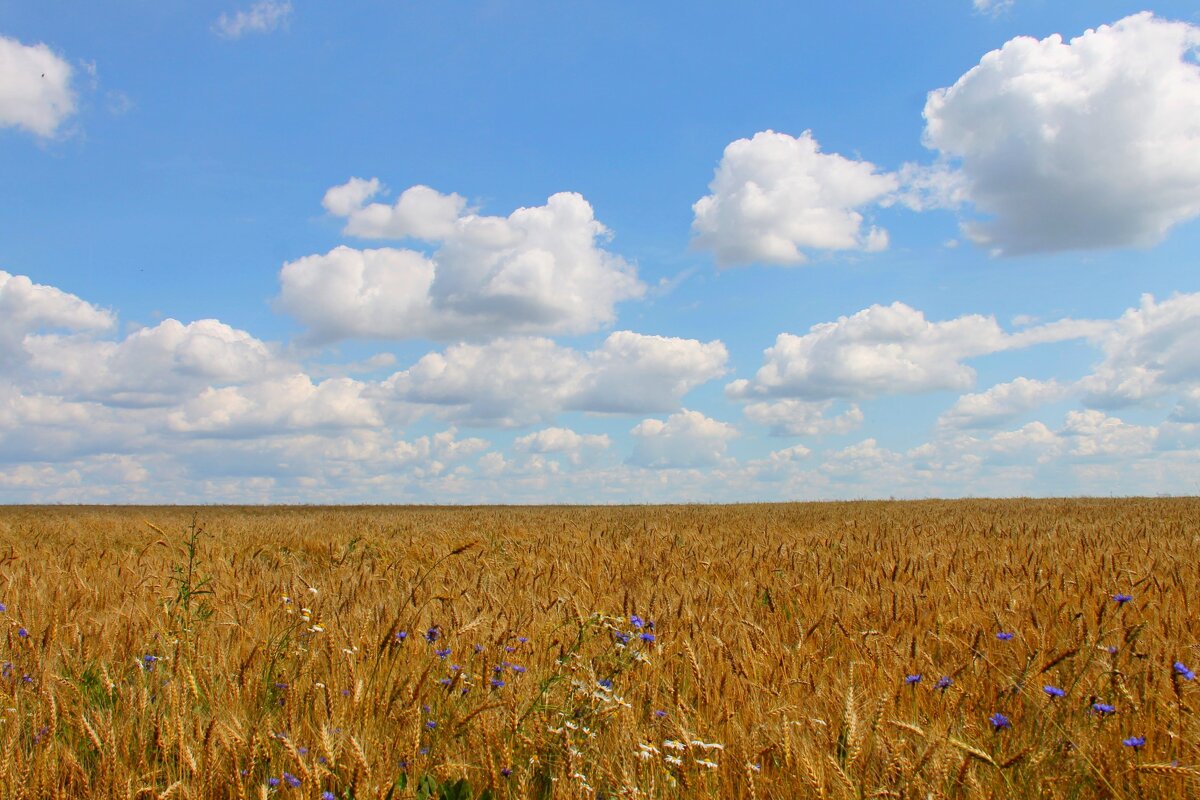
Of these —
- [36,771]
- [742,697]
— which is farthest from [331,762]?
[742,697]

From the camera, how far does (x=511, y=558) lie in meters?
7.05

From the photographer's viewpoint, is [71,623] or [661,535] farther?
[661,535]

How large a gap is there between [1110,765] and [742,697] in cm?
104

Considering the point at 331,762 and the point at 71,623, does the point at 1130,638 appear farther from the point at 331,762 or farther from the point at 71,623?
Answer: the point at 71,623

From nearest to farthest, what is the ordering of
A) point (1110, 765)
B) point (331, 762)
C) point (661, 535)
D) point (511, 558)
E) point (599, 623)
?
point (331, 762)
point (1110, 765)
point (599, 623)
point (511, 558)
point (661, 535)

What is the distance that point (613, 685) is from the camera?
286cm

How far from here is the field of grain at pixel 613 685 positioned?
194cm

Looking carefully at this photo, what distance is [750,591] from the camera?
484cm

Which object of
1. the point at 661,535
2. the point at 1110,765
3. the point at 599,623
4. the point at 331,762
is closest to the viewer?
the point at 331,762

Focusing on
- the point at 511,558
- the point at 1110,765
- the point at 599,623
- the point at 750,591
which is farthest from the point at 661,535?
the point at 1110,765

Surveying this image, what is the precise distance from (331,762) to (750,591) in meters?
3.39

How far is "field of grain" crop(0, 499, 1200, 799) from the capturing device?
6.37 ft

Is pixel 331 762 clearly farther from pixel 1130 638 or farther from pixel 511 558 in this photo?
pixel 511 558

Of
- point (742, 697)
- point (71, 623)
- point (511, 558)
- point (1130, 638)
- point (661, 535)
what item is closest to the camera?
point (742, 697)
